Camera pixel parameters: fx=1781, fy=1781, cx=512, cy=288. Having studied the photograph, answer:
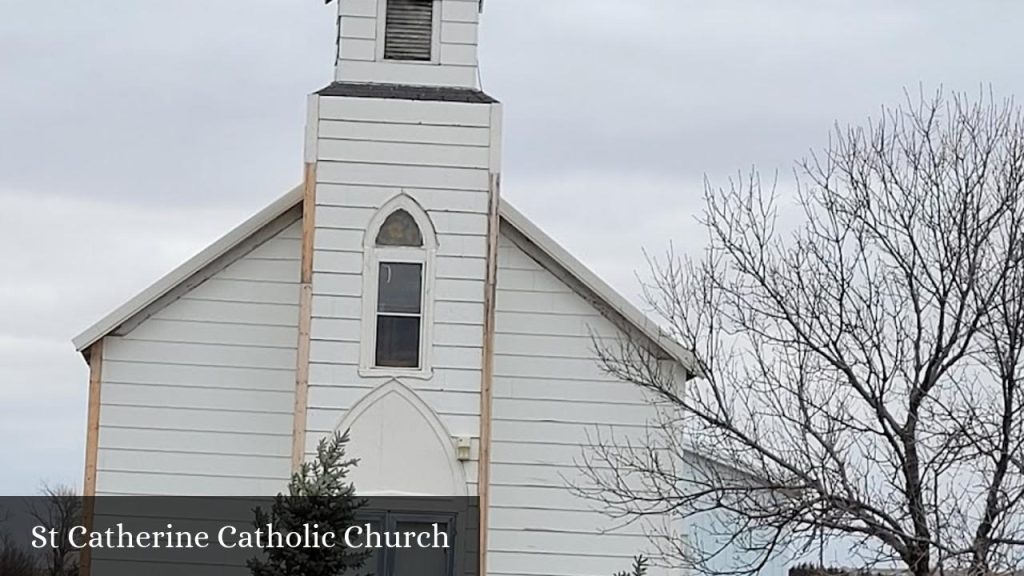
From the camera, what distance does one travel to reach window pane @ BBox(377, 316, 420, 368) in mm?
16969

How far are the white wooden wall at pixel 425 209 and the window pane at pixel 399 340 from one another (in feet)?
0.62

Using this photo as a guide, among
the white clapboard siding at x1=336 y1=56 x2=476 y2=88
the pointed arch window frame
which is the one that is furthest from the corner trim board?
the white clapboard siding at x1=336 y1=56 x2=476 y2=88

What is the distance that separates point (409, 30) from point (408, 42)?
0.13 meters

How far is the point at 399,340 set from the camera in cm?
1702

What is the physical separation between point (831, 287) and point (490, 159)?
3.50 m

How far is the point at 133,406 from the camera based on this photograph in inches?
700

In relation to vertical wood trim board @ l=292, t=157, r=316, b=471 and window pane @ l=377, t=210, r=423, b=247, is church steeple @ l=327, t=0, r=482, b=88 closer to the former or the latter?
vertical wood trim board @ l=292, t=157, r=316, b=471

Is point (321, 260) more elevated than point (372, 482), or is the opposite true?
point (321, 260)

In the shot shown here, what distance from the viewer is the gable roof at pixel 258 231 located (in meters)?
17.7

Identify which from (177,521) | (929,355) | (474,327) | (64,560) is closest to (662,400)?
(474,327)

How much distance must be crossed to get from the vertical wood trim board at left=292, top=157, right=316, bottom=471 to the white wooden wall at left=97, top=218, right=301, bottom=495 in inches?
34.3

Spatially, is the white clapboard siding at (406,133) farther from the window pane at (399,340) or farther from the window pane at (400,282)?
the window pane at (399,340)

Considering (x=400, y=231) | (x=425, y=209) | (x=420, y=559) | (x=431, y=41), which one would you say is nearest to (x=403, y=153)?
(x=425, y=209)

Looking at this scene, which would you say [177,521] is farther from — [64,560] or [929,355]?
[929,355]
